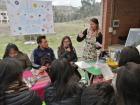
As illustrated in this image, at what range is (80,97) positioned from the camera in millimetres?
2080

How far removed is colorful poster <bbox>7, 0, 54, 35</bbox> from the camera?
4164mm

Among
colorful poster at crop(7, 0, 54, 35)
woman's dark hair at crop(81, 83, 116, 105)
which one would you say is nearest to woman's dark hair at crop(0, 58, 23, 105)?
woman's dark hair at crop(81, 83, 116, 105)

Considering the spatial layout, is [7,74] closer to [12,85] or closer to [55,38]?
[12,85]

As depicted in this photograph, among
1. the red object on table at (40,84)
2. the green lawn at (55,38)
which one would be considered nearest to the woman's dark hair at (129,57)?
the red object on table at (40,84)

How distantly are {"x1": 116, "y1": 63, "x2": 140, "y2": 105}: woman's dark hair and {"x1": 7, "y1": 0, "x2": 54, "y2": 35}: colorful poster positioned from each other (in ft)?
10.4

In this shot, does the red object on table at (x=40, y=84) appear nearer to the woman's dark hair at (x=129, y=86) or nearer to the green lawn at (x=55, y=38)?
the woman's dark hair at (x=129, y=86)

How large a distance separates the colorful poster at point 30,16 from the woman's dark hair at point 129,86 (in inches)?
125

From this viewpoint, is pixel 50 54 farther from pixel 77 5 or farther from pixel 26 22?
pixel 77 5

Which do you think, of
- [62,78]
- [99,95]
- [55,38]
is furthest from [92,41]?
[99,95]

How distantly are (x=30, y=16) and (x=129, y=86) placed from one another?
11.0ft

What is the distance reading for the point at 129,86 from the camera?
1.35 meters

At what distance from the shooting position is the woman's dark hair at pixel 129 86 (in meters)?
1.35

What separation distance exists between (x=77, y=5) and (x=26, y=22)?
4.41ft

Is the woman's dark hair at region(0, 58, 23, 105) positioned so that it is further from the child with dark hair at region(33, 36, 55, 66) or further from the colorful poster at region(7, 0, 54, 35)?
the colorful poster at region(7, 0, 54, 35)
